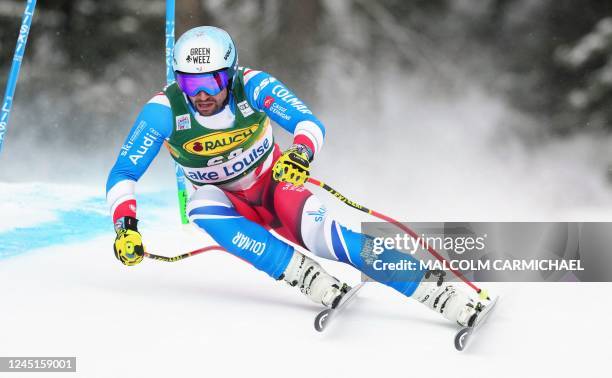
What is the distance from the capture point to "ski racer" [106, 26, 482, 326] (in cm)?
287

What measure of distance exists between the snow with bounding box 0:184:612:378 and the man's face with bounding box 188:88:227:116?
88cm

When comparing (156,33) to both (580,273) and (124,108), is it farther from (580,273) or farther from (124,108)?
(580,273)

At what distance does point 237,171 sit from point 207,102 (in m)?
0.39

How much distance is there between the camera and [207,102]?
118 inches

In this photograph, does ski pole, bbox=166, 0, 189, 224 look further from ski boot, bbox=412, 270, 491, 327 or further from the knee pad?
ski boot, bbox=412, 270, 491, 327

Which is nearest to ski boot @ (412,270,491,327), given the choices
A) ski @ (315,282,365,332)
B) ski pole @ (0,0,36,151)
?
ski @ (315,282,365,332)

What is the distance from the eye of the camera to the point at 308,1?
7.29 meters

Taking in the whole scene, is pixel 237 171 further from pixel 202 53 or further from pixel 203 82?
pixel 202 53

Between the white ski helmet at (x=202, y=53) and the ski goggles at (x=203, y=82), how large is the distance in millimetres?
20

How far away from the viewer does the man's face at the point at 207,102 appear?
9.79ft

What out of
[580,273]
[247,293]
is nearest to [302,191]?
[247,293]

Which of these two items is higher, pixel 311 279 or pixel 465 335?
pixel 311 279

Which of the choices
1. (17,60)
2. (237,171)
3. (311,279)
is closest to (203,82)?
(237,171)

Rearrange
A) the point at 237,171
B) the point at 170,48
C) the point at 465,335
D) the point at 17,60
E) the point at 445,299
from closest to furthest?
the point at 465,335
the point at 445,299
the point at 237,171
the point at 17,60
the point at 170,48
